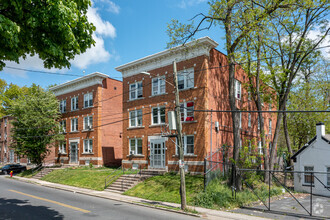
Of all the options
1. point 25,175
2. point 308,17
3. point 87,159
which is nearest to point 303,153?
point 308,17

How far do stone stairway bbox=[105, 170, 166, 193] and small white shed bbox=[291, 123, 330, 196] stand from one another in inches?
448

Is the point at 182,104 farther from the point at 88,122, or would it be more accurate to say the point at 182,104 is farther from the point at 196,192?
the point at 88,122

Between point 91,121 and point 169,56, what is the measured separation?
48.1 feet

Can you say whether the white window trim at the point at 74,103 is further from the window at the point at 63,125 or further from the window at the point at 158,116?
the window at the point at 158,116

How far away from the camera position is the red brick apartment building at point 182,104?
73.5ft

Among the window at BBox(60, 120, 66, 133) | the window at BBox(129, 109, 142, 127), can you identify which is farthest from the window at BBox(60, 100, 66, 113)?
the window at BBox(129, 109, 142, 127)

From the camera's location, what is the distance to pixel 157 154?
24938mm

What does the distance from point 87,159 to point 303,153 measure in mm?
24395

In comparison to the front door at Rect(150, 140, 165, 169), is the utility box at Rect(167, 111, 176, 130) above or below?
above

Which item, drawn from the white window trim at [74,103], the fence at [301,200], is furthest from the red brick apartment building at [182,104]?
the white window trim at [74,103]

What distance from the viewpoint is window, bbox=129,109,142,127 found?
89.6 feet

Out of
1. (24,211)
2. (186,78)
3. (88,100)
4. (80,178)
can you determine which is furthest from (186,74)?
(24,211)

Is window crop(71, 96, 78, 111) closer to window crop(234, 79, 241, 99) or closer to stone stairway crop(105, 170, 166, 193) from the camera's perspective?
stone stairway crop(105, 170, 166, 193)

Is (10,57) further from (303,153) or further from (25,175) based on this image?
(25,175)
